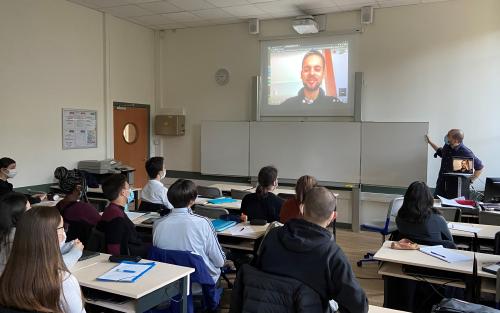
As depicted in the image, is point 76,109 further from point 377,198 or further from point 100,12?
point 377,198

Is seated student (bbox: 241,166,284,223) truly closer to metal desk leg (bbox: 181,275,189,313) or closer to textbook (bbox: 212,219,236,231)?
textbook (bbox: 212,219,236,231)

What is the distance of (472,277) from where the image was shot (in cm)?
277

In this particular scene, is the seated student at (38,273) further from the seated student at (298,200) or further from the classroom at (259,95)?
the classroom at (259,95)

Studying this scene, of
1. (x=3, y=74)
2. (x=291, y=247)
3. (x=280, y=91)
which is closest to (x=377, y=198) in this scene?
(x=280, y=91)

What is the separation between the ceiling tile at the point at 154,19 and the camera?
23.3 ft

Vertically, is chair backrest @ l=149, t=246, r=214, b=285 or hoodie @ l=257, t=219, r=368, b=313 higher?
hoodie @ l=257, t=219, r=368, b=313

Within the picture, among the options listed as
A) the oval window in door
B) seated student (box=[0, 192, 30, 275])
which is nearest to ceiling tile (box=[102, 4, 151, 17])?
the oval window in door

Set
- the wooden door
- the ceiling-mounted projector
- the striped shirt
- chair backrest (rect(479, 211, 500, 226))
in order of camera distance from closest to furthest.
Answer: the striped shirt
chair backrest (rect(479, 211, 500, 226))
the ceiling-mounted projector
the wooden door

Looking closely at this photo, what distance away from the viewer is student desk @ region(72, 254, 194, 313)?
7.53ft

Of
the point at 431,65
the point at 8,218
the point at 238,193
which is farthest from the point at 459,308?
the point at 431,65

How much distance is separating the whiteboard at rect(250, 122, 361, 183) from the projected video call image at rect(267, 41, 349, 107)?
423 millimetres

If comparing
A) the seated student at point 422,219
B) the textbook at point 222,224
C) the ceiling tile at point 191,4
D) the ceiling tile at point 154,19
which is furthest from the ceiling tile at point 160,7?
the seated student at point 422,219

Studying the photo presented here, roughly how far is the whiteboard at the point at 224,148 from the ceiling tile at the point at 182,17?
1820mm

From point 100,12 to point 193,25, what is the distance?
5.39ft
